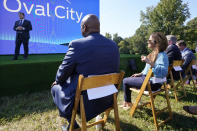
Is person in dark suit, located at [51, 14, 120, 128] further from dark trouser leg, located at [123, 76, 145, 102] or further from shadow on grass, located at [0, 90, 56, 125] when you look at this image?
shadow on grass, located at [0, 90, 56, 125]

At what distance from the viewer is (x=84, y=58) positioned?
4.55 feet

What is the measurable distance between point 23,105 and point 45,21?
5.06 meters

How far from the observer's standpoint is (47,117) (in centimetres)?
237

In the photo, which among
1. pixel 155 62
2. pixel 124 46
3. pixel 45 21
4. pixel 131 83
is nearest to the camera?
pixel 155 62

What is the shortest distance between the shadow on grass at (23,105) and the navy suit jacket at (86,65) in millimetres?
1231

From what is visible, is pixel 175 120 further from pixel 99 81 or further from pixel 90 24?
pixel 90 24

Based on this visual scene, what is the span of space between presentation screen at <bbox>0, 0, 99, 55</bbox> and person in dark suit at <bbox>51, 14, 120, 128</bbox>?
5709 mm

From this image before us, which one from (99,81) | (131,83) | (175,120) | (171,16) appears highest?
(171,16)

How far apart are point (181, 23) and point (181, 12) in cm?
174

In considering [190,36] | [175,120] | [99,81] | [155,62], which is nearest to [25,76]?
[99,81]

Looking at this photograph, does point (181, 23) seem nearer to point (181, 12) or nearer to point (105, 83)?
point (181, 12)

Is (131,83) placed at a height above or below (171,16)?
below

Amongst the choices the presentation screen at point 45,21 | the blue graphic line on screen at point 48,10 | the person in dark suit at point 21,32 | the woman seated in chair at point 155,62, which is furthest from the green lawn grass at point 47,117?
the blue graphic line on screen at point 48,10

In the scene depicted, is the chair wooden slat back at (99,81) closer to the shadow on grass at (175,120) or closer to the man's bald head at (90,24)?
the man's bald head at (90,24)
